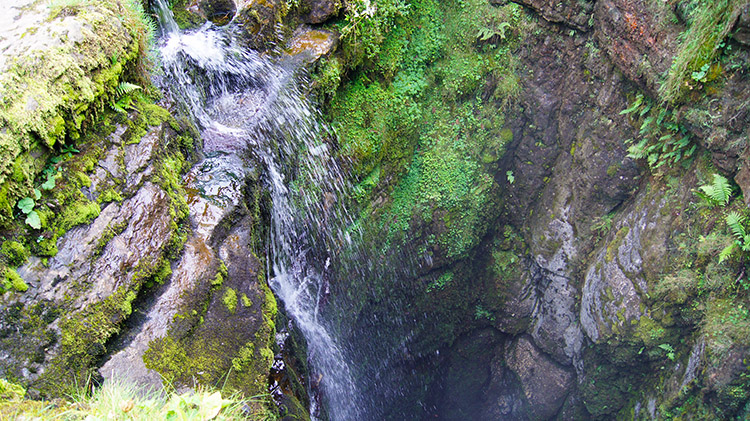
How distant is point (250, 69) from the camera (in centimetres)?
509

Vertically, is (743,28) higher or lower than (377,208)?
higher

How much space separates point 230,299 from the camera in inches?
143

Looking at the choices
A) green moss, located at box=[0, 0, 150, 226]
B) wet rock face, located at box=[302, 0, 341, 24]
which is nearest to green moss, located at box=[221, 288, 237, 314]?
green moss, located at box=[0, 0, 150, 226]

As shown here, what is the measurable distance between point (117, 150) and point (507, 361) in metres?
7.94

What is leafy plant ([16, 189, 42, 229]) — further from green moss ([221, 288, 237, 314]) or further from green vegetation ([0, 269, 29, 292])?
green moss ([221, 288, 237, 314])

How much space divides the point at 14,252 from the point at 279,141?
2.85 m

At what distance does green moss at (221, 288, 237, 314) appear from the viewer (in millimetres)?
3590

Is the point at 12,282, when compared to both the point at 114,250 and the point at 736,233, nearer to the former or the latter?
the point at 114,250

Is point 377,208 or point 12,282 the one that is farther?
point 377,208

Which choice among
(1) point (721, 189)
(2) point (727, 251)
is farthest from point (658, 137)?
(2) point (727, 251)

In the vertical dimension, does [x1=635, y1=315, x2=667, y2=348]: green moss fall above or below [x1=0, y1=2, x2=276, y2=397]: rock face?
below

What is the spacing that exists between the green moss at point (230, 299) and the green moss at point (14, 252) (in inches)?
55.4

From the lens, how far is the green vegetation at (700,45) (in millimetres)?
4200

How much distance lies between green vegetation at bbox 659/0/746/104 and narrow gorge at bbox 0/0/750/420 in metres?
0.02
